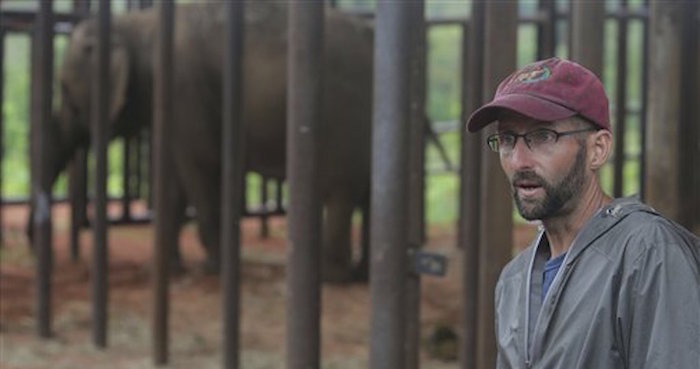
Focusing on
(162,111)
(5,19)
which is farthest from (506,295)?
(5,19)

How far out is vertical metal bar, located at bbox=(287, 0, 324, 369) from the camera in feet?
14.3

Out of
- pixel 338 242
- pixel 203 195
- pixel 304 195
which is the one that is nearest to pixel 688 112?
pixel 304 195

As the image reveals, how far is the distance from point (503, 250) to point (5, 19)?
5365 mm

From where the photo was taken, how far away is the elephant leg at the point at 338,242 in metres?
8.22

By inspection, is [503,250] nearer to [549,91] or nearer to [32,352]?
[549,91]

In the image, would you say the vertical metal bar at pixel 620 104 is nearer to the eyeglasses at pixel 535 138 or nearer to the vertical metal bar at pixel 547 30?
the vertical metal bar at pixel 547 30

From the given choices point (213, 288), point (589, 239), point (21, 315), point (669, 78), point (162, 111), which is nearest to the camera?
point (589, 239)

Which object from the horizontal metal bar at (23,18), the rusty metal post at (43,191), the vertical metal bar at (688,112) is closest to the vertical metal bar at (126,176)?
the horizontal metal bar at (23,18)

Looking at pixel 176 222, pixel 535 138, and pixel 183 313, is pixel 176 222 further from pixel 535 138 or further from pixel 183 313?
pixel 535 138

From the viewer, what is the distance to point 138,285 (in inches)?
325

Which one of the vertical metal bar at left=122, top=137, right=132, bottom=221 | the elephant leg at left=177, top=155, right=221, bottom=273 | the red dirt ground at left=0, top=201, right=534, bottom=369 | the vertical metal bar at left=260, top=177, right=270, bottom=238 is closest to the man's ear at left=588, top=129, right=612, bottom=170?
the red dirt ground at left=0, top=201, right=534, bottom=369

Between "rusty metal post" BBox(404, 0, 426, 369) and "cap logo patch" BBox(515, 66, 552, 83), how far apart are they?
199 centimetres

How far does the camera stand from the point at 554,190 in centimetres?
205

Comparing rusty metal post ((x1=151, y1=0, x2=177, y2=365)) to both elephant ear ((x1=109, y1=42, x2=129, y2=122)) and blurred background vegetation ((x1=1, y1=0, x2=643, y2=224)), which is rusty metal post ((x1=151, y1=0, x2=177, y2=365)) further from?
blurred background vegetation ((x1=1, y1=0, x2=643, y2=224))
